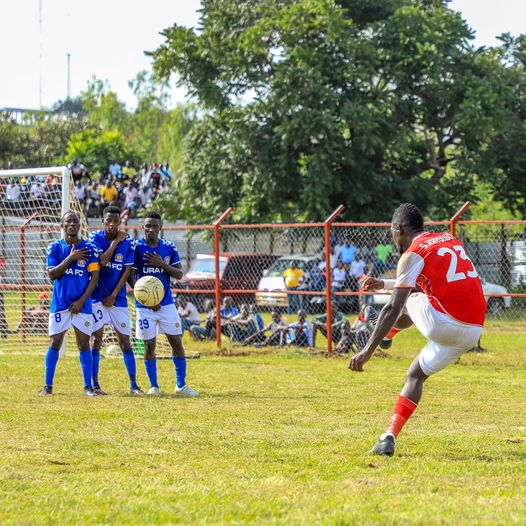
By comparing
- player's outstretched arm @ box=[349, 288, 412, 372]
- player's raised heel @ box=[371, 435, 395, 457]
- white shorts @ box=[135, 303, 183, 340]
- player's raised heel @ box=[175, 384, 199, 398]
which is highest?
player's outstretched arm @ box=[349, 288, 412, 372]

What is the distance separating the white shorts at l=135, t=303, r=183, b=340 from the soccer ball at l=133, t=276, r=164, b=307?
15 cm

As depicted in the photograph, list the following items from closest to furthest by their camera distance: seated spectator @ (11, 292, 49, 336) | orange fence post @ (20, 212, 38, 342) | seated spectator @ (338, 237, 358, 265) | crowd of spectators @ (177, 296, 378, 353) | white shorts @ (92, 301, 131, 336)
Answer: white shorts @ (92, 301, 131, 336), crowd of spectators @ (177, 296, 378, 353), seated spectator @ (11, 292, 49, 336), orange fence post @ (20, 212, 38, 342), seated spectator @ (338, 237, 358, 265)

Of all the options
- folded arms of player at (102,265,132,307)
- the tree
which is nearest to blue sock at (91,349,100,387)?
folded arms of player at (102,265,132,307)

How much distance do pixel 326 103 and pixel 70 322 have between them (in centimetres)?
1811

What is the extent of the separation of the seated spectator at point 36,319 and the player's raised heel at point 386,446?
38.1 ft

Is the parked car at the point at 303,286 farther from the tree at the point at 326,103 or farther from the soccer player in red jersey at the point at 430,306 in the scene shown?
the soccer player in red jersey at the point at 430,306

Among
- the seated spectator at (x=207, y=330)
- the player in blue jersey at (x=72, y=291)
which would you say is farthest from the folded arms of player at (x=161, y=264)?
the seated spectator at (x=207, y=330)

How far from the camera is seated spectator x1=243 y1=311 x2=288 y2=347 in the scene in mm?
18406

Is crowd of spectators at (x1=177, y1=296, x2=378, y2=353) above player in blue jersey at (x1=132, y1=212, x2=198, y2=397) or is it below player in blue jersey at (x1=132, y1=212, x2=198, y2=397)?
below

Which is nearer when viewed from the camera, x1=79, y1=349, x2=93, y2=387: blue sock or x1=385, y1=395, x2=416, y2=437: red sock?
x1=385, y1=395, x2=416, y2=437: red sock

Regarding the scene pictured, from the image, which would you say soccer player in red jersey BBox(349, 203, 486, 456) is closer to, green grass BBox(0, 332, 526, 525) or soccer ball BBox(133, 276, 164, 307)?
green grass BBox(0, 332, 526, 525)

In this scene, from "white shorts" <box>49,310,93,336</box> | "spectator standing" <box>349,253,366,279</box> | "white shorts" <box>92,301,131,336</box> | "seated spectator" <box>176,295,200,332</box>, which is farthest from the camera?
"spectator standing" <box>349,253,366,279</box>

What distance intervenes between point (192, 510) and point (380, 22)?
2647 centimetres

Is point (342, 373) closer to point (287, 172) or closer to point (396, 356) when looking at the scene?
point (396, 356)
